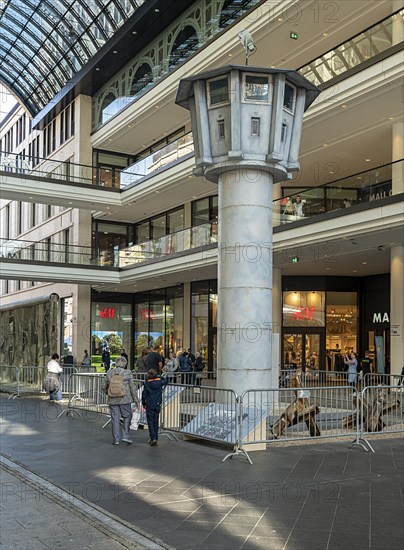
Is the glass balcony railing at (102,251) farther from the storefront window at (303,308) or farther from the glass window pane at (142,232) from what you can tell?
the storefront window at (303,308)

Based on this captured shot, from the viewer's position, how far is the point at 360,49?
20109mm

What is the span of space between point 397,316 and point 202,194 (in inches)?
599

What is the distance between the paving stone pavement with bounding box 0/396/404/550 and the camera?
21.8 feet

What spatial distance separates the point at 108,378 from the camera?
12.9 metres

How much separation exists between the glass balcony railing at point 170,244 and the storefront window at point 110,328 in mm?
6934

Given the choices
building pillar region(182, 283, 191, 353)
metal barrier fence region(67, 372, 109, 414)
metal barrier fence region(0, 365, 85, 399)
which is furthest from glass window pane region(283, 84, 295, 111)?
building pillar region(182, 283, 191, 353)

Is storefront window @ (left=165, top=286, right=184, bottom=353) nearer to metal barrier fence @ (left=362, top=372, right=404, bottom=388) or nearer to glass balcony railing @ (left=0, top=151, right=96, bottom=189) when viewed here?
glass balcony railing @ (left=0, top=151, right=96, bottom=189)

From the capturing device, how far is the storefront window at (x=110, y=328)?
40875mm

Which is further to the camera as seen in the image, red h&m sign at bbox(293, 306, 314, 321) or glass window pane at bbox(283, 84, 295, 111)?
red h&m sign at bbox(293, 306, 314, 321)

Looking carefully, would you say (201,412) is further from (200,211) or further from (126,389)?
(200,211)

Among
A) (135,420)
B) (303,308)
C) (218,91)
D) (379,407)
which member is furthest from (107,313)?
(218,91)

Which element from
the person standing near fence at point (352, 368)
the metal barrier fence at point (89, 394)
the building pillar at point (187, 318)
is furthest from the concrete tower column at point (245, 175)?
the building pillar at point (187, 318)

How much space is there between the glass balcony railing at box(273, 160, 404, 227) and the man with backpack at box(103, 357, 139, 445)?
10464 mm

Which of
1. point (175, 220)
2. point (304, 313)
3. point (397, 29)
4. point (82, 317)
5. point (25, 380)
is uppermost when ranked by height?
point (397, 29)
